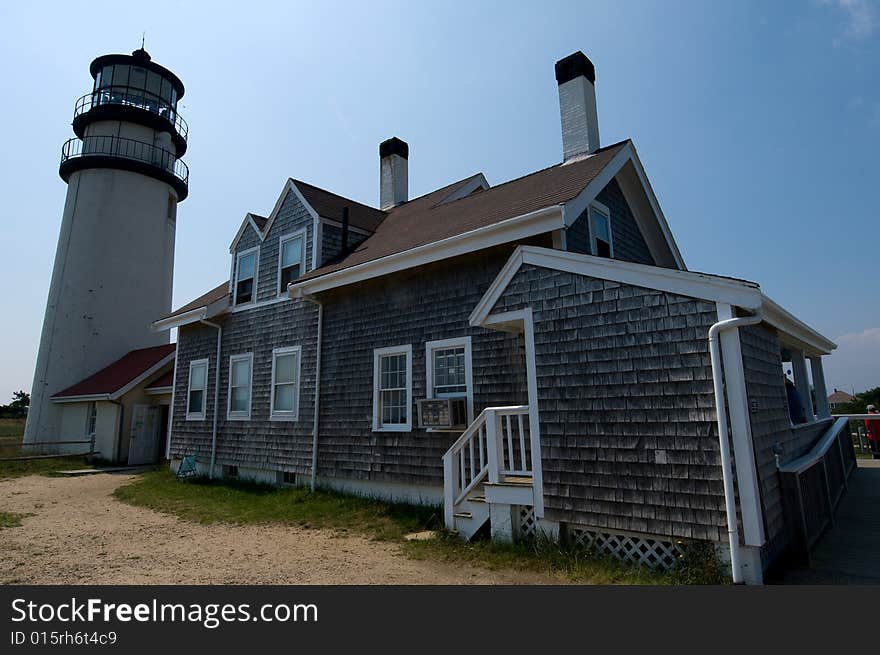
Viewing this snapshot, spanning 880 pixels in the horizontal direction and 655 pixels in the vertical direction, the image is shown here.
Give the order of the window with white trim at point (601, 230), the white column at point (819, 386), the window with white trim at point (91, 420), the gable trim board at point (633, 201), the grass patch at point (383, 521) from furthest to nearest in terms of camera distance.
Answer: the window with white trim at point (91, 420)
the white column at point (819, 386)
the window with white trim at point (601, 230)
the gable trim board at point (633, 201)
the grass patch at point (383, 521)

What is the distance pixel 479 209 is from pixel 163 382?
602 inches

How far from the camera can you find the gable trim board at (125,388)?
18281mm

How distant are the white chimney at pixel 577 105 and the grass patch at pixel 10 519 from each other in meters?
12.4

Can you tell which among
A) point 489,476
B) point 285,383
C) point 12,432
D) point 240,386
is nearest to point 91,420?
point 240,386

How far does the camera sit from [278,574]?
5.63 m

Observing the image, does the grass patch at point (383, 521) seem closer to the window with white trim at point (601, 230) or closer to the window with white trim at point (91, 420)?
the window with white trim at point (601, 230)

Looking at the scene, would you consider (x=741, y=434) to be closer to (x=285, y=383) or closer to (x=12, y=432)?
(x=285, y=383)

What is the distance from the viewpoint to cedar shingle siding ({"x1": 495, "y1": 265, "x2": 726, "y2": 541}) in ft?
16.7

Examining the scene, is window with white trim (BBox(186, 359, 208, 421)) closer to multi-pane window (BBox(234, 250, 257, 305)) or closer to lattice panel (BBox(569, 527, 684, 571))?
multi-pane window (BBox(234, 250, 257, 305))

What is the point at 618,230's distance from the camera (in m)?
9.95

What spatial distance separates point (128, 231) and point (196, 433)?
12533 millimetres

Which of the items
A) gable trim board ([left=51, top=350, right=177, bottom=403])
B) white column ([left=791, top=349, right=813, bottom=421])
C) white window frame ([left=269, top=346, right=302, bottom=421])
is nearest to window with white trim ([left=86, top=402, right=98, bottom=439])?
gable trim board ([left=51, top=350, right=177, bottom=403])

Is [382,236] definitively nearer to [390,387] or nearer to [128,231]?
[390,387]

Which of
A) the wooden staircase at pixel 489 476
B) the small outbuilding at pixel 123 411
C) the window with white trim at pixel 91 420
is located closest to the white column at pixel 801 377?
the wooden staircase at pixel 489 476
